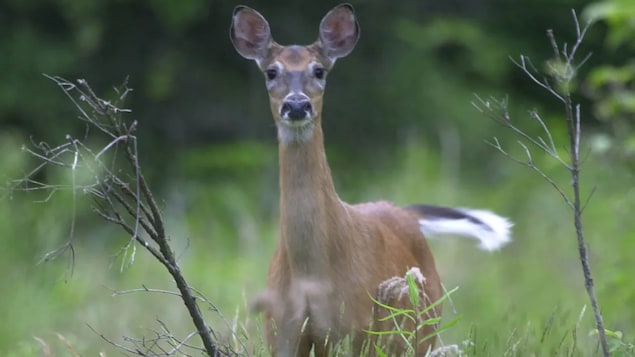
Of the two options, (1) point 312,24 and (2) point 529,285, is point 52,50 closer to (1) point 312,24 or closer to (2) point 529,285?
(1) point 312,24

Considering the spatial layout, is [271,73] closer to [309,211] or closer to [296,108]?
[296,108]

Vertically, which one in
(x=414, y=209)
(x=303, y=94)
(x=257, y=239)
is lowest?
(x=257, y=239)

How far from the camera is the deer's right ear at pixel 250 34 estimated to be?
5523mm

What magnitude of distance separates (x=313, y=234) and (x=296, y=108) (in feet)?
1.55

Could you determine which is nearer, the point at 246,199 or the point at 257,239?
the point at 257,239

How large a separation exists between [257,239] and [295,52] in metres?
4.53

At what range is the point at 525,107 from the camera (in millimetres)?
12625

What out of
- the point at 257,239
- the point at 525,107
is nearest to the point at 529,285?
the point at 257,239

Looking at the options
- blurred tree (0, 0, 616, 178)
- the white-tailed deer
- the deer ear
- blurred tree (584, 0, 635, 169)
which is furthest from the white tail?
blurred tree (0, 0, 616, 178)

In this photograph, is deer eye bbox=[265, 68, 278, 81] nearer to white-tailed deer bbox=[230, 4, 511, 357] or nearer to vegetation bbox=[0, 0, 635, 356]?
white-tailed deer bbox=[230, 4, 511, 357]

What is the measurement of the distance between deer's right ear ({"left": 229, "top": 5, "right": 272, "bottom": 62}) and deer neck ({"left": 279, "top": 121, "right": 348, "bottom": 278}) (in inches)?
22.9

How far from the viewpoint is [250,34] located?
5.59 meters

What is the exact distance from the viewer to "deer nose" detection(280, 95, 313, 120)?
495 centimetres

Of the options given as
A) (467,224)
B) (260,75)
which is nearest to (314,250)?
(467,224)
